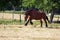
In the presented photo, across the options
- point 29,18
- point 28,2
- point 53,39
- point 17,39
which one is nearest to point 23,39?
point 17,39

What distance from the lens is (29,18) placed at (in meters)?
22.9

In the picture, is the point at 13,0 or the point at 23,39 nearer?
the point at 23,39

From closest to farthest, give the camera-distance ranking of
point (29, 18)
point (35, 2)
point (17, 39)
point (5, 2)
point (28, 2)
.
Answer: point (17, 39) < point (29, 18) < point (5, 2) < point (35, 2) < point (28, 2)

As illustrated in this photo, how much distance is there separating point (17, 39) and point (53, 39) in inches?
78.7

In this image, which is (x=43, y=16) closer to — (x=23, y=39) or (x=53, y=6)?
(x=23, y=39)

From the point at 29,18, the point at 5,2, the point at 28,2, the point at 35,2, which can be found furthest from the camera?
the point at 28,2

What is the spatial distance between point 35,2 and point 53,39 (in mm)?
24726

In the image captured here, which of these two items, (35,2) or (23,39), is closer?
(23,39)

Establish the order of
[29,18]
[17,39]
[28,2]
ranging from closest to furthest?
[17,39]
[29,18]
[28,2]

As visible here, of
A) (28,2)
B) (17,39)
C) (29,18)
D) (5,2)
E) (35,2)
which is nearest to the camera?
(17,39)

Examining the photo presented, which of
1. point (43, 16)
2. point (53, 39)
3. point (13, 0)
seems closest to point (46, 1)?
point (13, 0)

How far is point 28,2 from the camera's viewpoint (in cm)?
4047

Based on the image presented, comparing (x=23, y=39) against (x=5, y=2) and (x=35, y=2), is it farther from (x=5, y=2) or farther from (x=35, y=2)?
(x=35, y=2)

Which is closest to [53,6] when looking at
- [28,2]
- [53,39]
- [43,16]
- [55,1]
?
[55,1]
